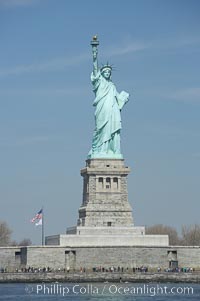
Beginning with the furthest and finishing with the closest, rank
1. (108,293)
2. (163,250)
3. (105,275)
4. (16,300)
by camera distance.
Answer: (163,250) → (105,275) → (108,293) → (16,300)

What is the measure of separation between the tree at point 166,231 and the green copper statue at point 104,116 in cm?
2213

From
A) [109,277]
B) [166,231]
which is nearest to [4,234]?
[166,231]

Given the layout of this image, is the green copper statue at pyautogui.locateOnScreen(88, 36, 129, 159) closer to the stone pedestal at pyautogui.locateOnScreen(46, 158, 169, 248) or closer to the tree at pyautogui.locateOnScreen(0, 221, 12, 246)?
the stone pedestal at pyautogui.locateOnScreen(46, 158, 169, 248)

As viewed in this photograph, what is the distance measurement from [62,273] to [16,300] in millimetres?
15550

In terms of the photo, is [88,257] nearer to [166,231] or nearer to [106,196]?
[106,196]

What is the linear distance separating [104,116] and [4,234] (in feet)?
72.0

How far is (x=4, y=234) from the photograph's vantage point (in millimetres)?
104625

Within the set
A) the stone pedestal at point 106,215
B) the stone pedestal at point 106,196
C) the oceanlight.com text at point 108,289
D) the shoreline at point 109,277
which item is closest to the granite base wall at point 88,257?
the stone pedestal at point 106,215

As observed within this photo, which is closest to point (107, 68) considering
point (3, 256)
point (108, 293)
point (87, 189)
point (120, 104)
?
point (120, 104)

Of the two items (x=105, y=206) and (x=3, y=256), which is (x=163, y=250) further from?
(x=3, y=256)

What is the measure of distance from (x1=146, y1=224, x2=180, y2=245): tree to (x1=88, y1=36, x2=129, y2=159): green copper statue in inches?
→ 871

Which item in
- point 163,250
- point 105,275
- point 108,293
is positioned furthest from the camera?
point 163,250

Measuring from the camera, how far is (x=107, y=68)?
8656 cm

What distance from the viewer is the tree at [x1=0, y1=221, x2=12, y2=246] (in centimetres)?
10416
